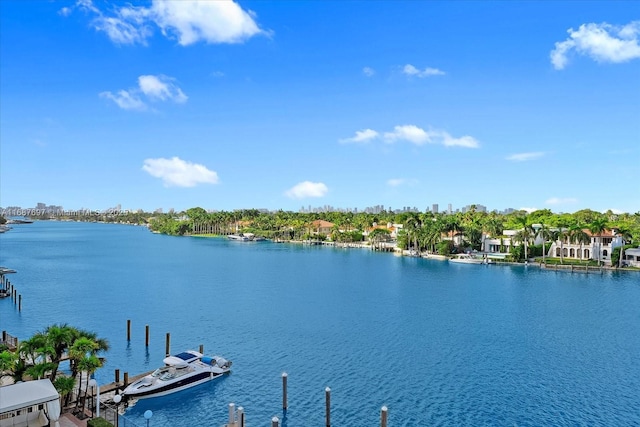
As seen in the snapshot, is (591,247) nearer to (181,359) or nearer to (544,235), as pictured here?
(544,235)

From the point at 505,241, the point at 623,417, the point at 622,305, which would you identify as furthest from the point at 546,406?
the point at 505,241

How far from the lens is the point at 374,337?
142 ft

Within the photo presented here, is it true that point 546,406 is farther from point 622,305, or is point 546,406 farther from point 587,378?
point 622,305

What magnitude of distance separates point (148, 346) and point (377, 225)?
15015 centimetres

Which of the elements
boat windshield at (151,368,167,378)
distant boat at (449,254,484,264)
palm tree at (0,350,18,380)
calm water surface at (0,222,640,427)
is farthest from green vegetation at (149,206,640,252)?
palm tree at (0,350,18,380)

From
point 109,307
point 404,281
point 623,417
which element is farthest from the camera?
point 404,281

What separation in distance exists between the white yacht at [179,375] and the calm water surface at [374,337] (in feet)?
2.52

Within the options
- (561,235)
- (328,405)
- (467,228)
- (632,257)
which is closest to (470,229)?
(467,228)

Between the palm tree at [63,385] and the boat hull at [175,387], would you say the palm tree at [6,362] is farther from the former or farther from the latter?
the boat hull at [175,387]

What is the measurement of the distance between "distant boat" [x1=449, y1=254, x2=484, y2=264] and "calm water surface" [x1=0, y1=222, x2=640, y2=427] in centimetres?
2127

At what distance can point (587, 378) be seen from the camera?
1304 inches

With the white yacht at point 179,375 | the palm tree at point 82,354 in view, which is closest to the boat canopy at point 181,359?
the white yacht at point 179,375

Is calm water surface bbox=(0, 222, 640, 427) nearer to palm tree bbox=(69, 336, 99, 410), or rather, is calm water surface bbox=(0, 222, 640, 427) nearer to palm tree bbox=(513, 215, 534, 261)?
palm tree bbox=(69, 336, 99, 410)

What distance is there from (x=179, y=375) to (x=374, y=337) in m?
18.7
